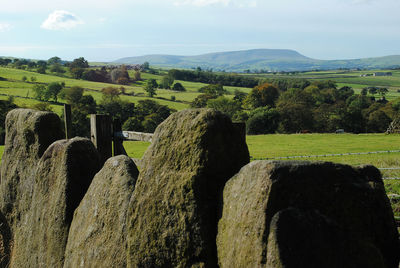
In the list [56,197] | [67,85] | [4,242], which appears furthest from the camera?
[67,85]

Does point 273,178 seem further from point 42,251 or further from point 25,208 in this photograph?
point 25,208

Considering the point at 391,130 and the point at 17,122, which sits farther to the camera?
the point at 391,130

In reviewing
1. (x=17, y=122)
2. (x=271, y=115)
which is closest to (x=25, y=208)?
(x=17, y=122)

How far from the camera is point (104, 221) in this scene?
5984mm

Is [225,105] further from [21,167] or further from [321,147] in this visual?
[21,167]

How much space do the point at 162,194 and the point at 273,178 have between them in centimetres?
153

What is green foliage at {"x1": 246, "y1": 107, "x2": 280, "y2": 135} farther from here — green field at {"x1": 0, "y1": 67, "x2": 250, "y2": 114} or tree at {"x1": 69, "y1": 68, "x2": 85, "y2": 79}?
tree at {"x1": 69, "y1": 68, "x2": 85, "y2": 79}

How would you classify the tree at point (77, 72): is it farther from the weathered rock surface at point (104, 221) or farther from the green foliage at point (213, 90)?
the weathered rock surface at point (104, 221)

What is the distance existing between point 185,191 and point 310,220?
1.46 m

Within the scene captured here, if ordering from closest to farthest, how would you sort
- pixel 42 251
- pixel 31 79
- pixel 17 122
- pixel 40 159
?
pixel 42 251 < pixel 40 159 < pixel 17 122 < pixel 31 79

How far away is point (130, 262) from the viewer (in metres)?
5.10

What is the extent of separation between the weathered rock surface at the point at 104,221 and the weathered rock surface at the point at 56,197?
0.39 m

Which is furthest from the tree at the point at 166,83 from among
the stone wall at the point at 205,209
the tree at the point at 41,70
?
the stone wall at the point at 205,209

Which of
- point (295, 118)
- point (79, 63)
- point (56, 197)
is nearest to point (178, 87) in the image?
point (79, 63)
